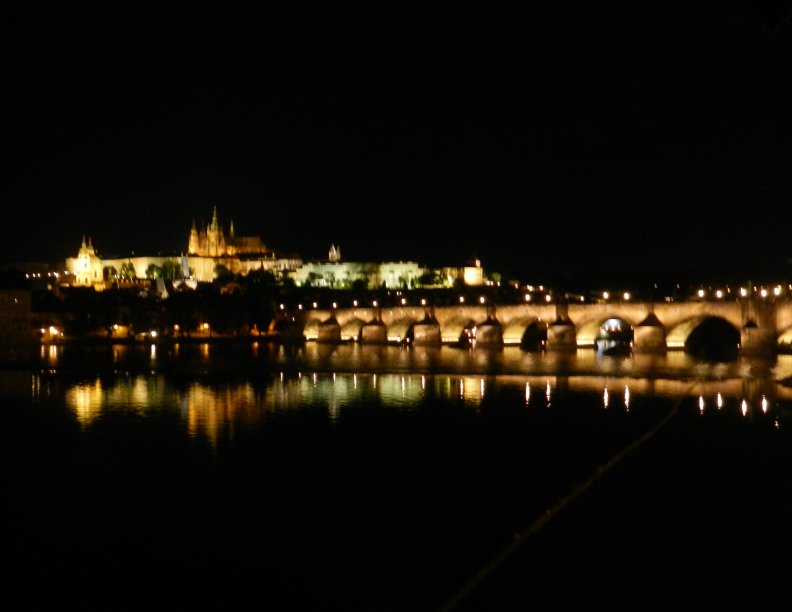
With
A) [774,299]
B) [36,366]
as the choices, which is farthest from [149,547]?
[774,299]

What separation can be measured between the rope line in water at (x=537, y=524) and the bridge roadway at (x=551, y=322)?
70.3 feet

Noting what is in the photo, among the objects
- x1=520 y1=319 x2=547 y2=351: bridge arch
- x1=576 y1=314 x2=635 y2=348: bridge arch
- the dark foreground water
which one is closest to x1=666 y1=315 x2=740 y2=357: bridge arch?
x1=576 y1=314 x2=635 y2=348: bridge arch

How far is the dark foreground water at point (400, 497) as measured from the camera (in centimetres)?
966

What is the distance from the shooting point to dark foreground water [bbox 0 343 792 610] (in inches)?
380

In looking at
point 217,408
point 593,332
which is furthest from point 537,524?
point 593,332

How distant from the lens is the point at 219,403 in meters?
24.7

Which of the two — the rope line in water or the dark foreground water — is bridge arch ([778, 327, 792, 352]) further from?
the rope line in water

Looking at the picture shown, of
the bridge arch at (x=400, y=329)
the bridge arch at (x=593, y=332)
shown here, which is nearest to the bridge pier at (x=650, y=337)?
the bridge arch at (x=593, y=332)

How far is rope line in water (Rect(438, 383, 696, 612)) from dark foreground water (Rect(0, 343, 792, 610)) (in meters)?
0.03

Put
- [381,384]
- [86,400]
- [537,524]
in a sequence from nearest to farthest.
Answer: [537,524] < [86,400] < [381,384]

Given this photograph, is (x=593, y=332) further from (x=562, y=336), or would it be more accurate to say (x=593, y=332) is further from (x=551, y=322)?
(x=562, y=336)

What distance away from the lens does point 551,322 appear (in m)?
47.3

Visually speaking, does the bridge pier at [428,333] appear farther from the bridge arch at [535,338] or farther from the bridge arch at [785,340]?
the bridge arch at [785,340]

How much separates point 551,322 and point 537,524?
3623 centimetres
